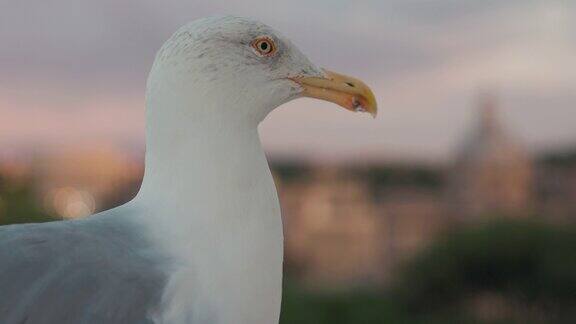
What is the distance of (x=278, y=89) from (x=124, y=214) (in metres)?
0.42

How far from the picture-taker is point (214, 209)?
1.75 metres

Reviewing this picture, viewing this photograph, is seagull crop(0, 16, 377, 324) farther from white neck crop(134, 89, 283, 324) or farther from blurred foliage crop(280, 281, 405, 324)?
blurred foliage crop(280, 281, 405, 324)

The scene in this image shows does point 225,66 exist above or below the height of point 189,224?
above

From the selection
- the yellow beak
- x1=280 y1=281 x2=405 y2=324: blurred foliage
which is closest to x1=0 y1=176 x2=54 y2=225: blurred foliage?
x1=280 y1=281 x2=405 y2=324: blurred foliage

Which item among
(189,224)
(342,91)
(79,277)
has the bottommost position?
(79,277)

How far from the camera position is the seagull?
1620 millimetres

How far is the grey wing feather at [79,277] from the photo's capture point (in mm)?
1604

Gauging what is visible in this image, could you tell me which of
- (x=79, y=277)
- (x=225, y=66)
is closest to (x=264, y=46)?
(x=225, y=66)

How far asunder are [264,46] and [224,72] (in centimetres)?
12

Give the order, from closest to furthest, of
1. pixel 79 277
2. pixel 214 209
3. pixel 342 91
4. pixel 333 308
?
pixel 79 277 → pixel 214 209 → pixel 342 91 → pixel 333 308

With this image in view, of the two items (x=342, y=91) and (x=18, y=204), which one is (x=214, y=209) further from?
(x=18, y=204)

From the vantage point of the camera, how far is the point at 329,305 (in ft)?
25.6

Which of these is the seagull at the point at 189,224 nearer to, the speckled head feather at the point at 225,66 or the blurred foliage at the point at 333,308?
the speckled head feather at the point at 225,66

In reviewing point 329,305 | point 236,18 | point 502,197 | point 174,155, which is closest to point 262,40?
point 236,18
